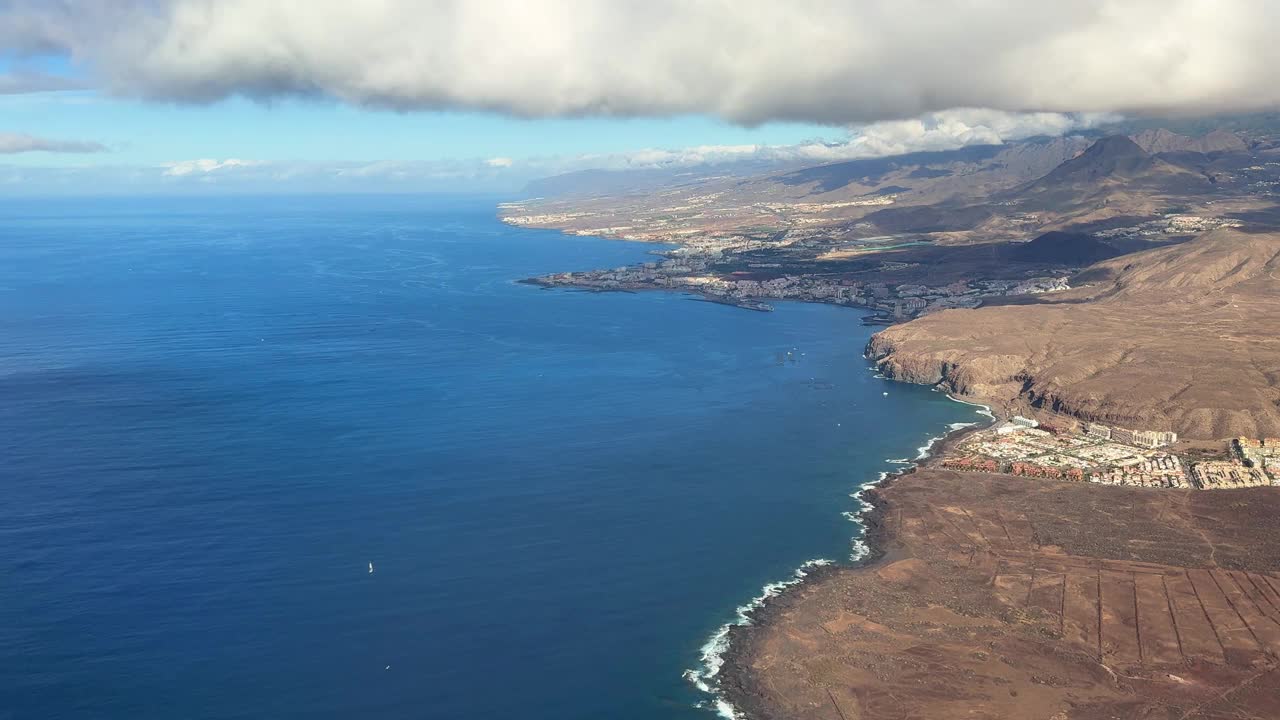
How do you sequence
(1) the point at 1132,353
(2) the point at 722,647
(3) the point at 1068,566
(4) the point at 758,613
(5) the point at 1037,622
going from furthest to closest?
1. (1) the point at 1132,353
2. (3) the point at 1068,566
3. (4) the point at 758,613
4. (5) the point at 1037,622
5. (2) the point at 722,647

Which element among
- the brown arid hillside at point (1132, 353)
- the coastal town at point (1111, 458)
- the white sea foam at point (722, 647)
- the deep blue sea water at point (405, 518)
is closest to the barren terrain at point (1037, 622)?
the white sea foam at point (722, 647)

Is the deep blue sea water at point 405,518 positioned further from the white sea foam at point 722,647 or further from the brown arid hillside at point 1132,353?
the brown arid hillside at point 1132,353

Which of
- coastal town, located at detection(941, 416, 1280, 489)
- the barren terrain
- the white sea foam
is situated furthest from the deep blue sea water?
coastal town, located at detection(941, 416, 1280, 489)

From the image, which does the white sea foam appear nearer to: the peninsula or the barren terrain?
the peninsula

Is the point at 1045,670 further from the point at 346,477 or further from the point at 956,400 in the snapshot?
the point at 956,400

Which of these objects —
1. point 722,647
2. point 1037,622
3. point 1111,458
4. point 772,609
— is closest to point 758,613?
point 772,609

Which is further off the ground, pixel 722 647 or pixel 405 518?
pixel 405 518

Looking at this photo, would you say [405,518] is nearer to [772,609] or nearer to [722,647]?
[722,647]

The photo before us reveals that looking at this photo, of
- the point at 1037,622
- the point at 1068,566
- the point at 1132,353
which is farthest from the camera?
the point at 1132,353
